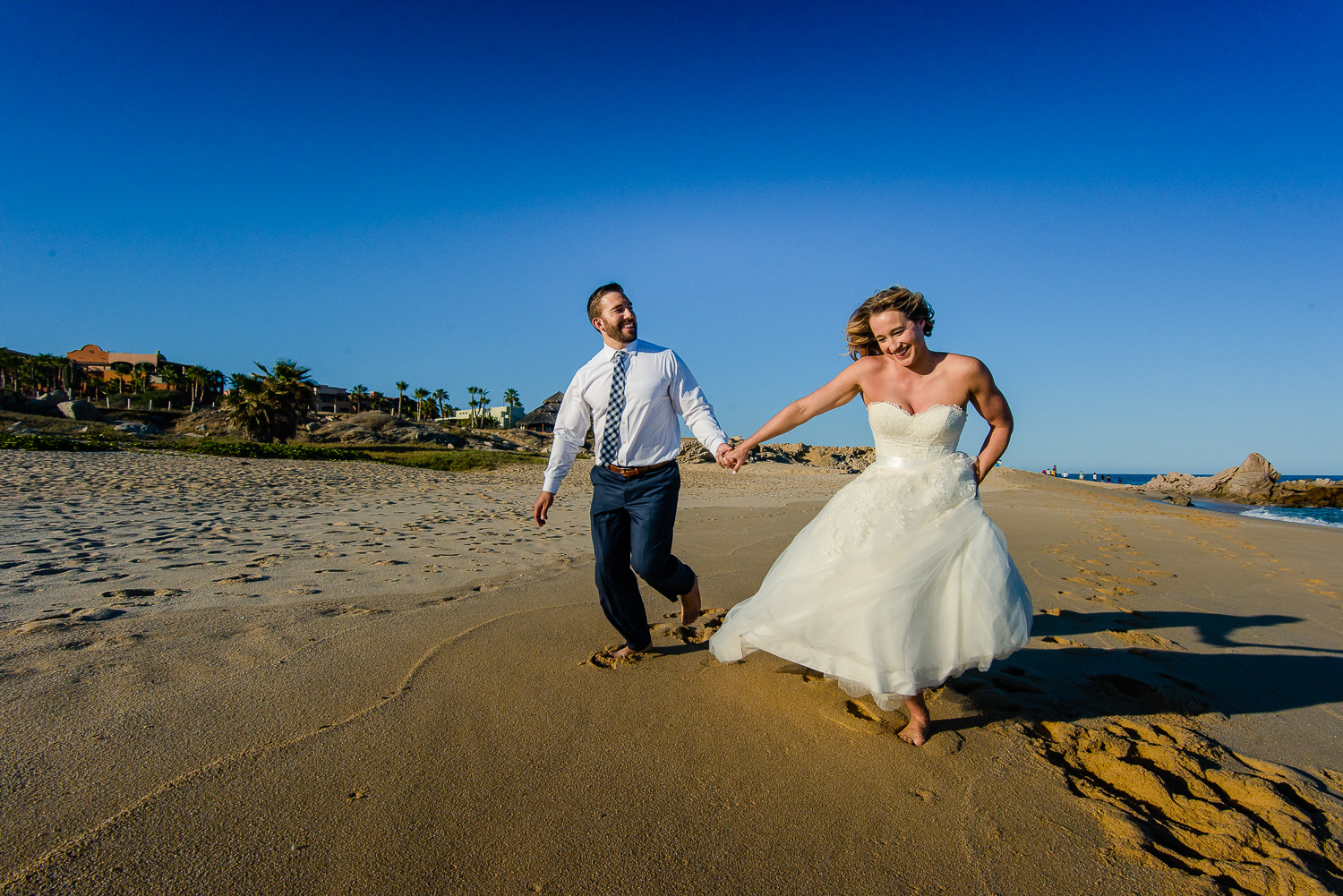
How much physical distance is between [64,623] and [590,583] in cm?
327

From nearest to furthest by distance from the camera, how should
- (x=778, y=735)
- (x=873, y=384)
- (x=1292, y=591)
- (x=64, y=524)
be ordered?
(x=778, y=735) → (x=873, y=384) → (x=1292, y=591) → (x=64, y=524)

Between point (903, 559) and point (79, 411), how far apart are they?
165ft

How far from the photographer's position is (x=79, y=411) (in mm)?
37094

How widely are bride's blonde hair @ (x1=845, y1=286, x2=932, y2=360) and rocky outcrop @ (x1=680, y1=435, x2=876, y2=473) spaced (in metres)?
25.7

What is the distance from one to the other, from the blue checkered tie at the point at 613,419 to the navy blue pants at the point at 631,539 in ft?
0.34

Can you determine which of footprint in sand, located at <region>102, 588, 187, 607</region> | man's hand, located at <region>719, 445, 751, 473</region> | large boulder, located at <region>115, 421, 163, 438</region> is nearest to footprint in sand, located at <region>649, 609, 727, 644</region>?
man's hand, located at <region>719, 445, 751, 473</region>

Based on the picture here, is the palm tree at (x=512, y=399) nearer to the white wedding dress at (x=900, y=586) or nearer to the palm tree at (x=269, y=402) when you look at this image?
the palm tree at (x=269, y=402)

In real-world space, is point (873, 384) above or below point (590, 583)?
above

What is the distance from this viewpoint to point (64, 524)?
22.6 ft

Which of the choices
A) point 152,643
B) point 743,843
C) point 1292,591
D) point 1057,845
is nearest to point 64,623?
point 152,643

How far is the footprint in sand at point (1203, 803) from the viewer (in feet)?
6.12

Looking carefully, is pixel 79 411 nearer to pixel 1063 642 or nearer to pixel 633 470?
pixel 633 470

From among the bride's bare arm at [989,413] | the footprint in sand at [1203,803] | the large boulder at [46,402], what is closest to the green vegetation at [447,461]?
the bride's bare arm at [989,413]

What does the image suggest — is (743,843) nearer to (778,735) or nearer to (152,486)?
(778,735)
